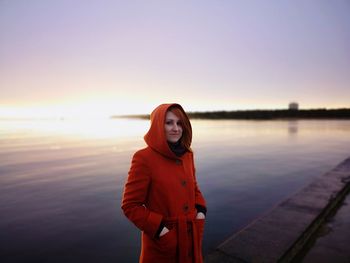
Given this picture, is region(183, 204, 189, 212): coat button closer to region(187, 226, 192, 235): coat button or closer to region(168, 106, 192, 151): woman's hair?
region(187, 226, 192, 235): coat button

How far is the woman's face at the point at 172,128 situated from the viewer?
2.18m

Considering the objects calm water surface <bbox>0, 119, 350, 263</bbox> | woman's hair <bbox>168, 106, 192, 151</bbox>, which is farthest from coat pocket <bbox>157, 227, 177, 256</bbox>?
calm water surface <bbox>0, 119, 350, 263</bbox>

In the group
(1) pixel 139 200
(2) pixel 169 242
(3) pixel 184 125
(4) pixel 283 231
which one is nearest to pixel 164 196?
(1) pixel 139 200

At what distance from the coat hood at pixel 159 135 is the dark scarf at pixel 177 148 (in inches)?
3.3

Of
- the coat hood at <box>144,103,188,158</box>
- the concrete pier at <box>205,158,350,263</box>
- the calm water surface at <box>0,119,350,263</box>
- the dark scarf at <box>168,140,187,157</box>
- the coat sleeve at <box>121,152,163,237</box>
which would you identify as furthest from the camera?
the calm water surface at <box>0,119,350,263</box>

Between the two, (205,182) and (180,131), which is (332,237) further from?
(205,182)

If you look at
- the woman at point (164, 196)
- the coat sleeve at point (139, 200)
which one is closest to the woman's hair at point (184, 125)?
the woman at point (164, 196)

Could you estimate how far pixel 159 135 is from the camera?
2111 millimetres

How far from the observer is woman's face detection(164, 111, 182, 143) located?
2.18m

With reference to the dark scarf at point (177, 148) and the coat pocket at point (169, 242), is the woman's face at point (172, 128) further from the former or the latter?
the coat pocket at point (169, 242)

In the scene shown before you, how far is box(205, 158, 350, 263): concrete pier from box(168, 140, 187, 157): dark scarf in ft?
6.15

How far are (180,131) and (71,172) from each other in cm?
943

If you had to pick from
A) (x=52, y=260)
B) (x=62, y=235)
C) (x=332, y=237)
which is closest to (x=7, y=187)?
(x=62, y=235)

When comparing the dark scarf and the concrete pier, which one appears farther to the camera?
the concrete pier
